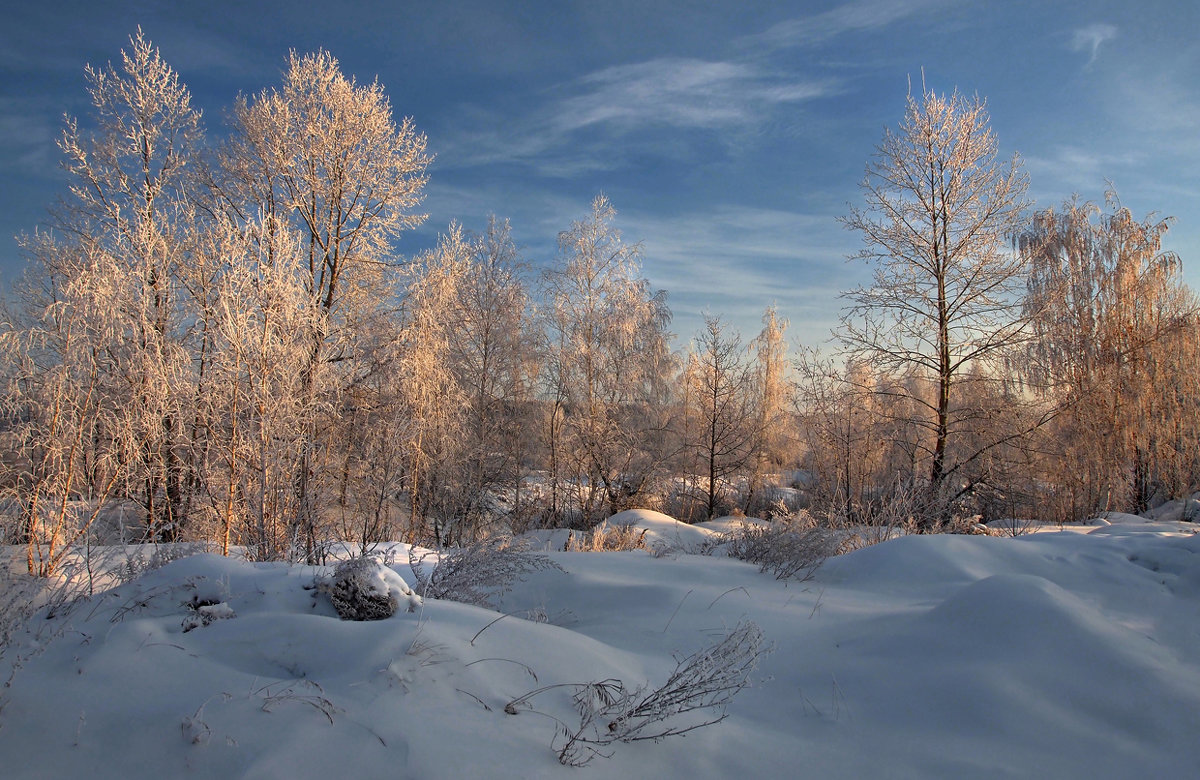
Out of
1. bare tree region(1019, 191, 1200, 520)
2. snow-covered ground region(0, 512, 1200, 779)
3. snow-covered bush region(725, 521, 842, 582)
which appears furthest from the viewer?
bare tree region(1019, 191, 1200, 520)

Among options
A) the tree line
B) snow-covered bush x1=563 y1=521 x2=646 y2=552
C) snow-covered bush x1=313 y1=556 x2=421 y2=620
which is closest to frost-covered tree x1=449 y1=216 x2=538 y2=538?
the tree line

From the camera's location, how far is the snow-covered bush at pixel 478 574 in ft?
12.3

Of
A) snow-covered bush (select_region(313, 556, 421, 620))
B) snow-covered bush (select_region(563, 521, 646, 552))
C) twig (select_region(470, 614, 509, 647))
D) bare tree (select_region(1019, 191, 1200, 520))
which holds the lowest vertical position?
snow-covered bush (select_region(563, 521, 646, 552))

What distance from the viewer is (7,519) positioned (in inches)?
246

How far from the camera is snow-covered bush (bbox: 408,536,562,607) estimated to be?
3.73m

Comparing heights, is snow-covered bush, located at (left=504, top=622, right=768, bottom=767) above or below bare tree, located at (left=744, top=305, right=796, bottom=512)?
below

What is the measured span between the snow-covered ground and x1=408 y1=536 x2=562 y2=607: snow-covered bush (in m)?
0.49

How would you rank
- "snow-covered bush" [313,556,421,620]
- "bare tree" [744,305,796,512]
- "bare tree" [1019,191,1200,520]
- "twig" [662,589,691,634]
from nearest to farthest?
1. "snow-covered bush" [313,556,421,620]
2. "twig" [662,589,691,634]
3. "bare tree" [1019,191,1200,520]
4. "bare tree" [744,305,796,512]

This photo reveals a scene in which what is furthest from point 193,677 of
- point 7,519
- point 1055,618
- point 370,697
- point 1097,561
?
point 7,519

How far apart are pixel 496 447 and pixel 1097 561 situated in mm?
14973

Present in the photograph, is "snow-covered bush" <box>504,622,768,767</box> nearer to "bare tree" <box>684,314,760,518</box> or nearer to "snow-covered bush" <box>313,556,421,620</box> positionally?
"snow-covered bush" <box>313,556,421,620</box>

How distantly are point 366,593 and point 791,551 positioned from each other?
355 cm

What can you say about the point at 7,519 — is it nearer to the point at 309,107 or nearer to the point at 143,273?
the point at 143,273

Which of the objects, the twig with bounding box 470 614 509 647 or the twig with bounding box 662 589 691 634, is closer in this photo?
the twig with bounding box 470 614 509 647
